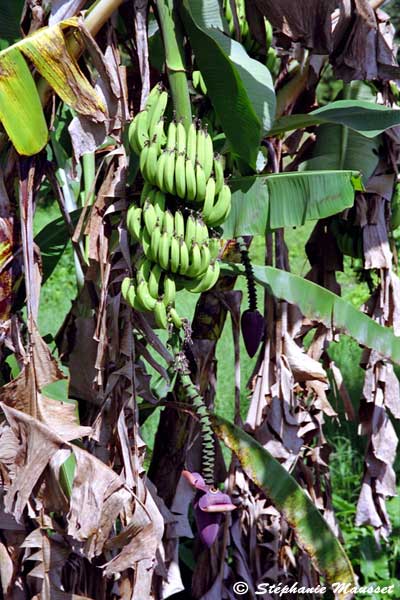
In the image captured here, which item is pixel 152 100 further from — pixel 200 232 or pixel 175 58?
pixel 200 232

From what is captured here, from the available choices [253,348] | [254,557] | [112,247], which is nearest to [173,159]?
[112,247]

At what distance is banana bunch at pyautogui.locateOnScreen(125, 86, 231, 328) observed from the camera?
54.3 inches

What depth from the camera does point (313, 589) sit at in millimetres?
2213

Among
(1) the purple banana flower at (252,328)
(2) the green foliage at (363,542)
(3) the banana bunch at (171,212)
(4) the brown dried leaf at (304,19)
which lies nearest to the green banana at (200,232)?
(3) the banana bunch at (171,212)

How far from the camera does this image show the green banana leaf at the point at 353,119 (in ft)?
5.80

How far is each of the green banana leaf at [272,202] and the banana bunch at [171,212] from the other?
251 mm

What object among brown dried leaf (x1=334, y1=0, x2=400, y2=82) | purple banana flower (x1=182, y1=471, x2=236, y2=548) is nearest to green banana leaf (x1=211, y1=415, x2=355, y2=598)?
purple banana flower (x1=182, y1=471, x2=236, y2=548)

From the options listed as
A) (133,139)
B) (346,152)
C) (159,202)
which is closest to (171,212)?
(159,202)

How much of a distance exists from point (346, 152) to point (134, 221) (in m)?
0.81

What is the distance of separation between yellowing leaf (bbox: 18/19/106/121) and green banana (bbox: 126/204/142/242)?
173 mm

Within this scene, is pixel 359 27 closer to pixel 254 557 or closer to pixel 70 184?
pixel 70 184

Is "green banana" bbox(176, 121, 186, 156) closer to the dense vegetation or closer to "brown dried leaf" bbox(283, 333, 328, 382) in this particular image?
the dense vegetation

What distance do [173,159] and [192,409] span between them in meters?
0.58

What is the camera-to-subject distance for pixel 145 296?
141 cm
